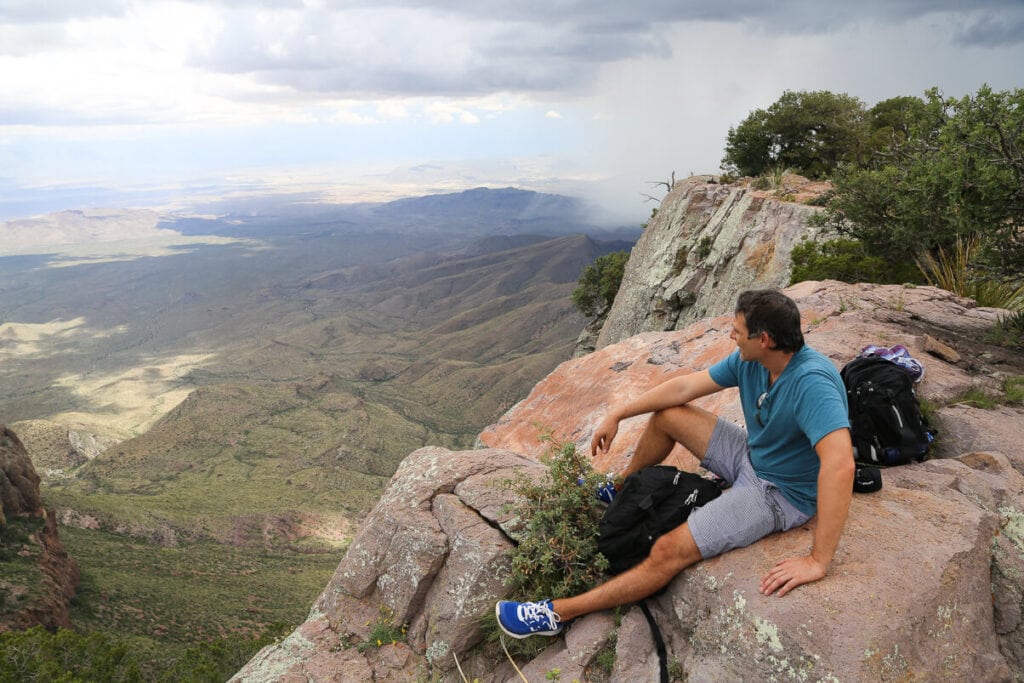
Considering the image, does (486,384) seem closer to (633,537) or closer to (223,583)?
(223,583)

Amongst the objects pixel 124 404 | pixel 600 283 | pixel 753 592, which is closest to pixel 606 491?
pixel 753 592

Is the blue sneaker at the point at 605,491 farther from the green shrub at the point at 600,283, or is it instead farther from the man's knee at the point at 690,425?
the green shrub at the point at 600,283

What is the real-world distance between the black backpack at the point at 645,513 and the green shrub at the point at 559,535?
0.17 m

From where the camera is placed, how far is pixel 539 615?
476cm

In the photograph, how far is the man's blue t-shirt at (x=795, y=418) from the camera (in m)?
4.10

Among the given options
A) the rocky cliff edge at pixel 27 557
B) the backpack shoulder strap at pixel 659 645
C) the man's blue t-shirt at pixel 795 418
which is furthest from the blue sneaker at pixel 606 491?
the rocky cliff edge at pixel 27 557

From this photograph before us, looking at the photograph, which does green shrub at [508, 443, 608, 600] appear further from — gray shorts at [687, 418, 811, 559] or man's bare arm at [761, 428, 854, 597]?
man's bare arm at [761, 428, 854, 597]

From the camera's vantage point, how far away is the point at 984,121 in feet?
27.0

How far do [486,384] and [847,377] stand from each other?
15807cm

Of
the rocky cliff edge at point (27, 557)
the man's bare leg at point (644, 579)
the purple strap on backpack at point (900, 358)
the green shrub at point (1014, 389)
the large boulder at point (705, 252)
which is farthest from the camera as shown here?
the rocky cliff edge at point (27, 557)

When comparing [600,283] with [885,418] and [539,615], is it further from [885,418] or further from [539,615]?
[539,615]

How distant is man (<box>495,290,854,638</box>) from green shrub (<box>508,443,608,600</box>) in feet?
0.87

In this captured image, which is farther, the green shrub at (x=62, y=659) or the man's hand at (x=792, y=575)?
the green shrub at (x=62, y=659)

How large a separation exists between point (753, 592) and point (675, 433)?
1613 mm
